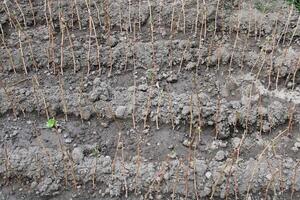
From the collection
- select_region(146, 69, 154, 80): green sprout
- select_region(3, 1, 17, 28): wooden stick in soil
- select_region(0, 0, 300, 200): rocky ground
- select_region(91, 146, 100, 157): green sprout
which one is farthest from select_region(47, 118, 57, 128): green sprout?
select_region(3, 1, 17, 28): wooden stick in soil

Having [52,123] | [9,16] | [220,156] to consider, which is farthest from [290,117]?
[9,16]

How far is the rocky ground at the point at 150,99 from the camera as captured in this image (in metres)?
2.51

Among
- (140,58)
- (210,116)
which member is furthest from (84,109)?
(210,116)

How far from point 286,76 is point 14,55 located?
171 cm

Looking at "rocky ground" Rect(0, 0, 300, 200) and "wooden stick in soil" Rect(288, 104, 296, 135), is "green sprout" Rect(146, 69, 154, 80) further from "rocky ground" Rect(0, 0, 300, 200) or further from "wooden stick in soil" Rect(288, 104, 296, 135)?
"wooden stick in soil" Rect(288, 104, 296, 135)

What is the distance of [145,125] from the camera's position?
2.77 meters

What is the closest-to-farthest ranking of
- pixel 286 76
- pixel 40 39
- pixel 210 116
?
1. pixel 210 116
2. pixel 286 76
3. pixel 40 39

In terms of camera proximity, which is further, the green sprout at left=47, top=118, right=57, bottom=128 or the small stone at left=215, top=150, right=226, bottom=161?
the green sprout at left=47, top=118, right=57, bottom=128

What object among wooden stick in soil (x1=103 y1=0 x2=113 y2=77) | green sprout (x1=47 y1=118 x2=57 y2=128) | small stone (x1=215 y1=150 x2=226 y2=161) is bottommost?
small stone (x1=215 y1=150 x2=226 y2=161)

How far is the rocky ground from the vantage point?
8.25 ft

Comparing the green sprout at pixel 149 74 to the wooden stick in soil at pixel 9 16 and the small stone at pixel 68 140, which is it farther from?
the wooden stick in soil at pixel 9 16

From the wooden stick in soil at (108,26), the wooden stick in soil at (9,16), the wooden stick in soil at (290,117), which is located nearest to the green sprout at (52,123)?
the wooden stick in soil at (108,26)

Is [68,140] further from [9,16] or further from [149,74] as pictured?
[9,16]

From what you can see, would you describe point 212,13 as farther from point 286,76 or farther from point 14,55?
point 14,55
